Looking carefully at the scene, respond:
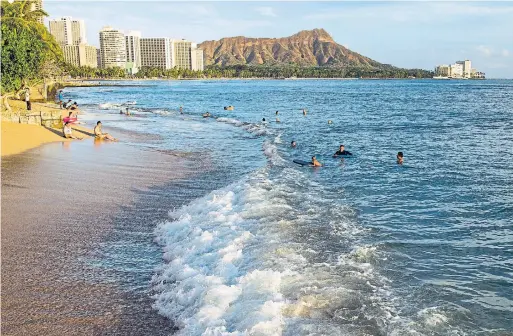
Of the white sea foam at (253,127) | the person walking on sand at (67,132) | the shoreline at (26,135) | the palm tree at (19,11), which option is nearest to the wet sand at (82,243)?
the shoreline at (26,135)

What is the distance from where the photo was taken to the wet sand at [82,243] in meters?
7.66

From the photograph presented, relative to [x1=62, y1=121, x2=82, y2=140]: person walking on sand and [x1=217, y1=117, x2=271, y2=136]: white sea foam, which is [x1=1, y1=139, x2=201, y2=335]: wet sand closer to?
[x1=62, y1=121, x2=82, y2=140]: person walking on sand

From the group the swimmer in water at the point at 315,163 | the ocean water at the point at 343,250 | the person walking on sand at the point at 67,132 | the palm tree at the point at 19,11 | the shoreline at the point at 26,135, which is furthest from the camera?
the palm tree at the point at 19,11

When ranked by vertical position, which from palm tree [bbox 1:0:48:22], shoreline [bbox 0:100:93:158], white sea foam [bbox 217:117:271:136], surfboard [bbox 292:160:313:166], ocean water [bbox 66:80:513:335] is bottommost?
ocean water [bbox 66:80:513:335]

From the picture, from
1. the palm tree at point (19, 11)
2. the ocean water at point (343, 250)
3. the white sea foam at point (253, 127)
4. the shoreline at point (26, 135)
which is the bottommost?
the ocean water at point (343, 250)

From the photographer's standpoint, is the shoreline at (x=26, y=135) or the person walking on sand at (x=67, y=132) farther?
the person walking on sand at (x=67, y=132)

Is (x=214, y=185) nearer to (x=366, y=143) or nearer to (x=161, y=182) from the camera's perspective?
(x=161, y=182)

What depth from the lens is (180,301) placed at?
8.23m

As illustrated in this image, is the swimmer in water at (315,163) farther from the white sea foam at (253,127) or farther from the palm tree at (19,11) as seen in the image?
the palm tree at (19,11)

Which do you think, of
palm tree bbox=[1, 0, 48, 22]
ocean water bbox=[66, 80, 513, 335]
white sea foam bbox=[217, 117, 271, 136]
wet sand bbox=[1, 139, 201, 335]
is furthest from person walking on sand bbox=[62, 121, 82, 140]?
palm tree bbox=[1, 0, 48, 22]

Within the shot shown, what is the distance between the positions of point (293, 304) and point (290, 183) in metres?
10.8

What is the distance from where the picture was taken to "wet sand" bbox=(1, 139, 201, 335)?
766 cm

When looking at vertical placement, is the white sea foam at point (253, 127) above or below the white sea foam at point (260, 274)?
above

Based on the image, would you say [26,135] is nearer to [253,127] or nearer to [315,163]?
[315,163]
